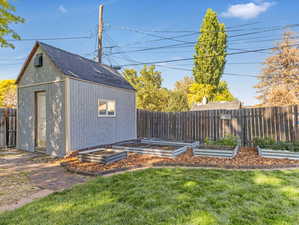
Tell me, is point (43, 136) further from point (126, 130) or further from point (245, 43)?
point (245, 43)

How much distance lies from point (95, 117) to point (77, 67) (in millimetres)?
2424

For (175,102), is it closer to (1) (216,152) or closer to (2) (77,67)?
(2) (77,67)

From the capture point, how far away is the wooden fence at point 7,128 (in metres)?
8.35

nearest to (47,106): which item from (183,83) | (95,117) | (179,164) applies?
(95,117)

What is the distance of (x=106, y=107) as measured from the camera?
28.5 ft

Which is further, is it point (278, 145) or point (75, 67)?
point (75, 67)

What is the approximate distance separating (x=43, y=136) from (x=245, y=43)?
13.5m

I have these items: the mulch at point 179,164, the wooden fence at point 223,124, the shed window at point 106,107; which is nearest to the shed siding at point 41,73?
the shed window at point 106,107

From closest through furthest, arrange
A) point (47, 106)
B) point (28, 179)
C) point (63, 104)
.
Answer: point (28, 179) → point (63, 104) → point (47, 106)

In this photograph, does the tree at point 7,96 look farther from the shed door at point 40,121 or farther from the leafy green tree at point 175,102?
the leafy green tree at point 175,102

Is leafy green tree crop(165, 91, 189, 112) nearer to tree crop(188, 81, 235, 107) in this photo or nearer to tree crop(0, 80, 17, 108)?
tree crop(188, 81, 235, 107)

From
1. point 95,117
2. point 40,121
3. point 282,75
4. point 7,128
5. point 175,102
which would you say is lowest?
point 7,128

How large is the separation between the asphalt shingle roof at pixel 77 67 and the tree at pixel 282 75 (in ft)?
52.1

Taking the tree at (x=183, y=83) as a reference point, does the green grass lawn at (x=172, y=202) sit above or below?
below
